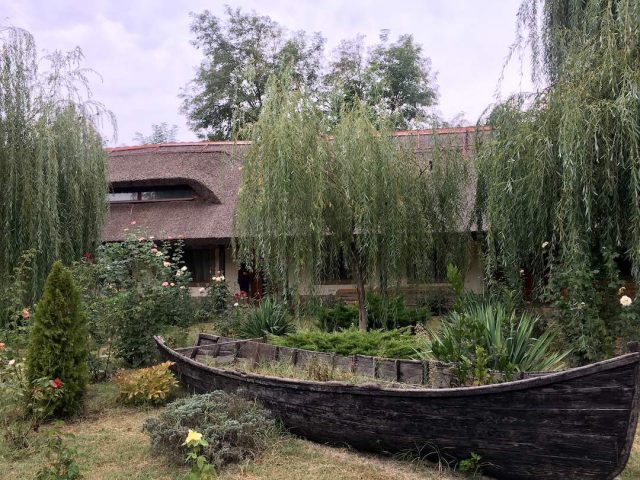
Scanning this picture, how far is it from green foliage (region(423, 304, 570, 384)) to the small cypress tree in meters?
3.67

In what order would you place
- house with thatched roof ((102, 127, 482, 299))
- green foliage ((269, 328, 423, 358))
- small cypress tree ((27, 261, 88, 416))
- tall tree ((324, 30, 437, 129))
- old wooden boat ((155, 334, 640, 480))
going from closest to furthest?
old wooden boat ((155, 334, 640, 480)), small cypress tree ((27, 261, 88, 416)), green foliage ((269, 328, 423, 358)), house with thatched roof ((102, 127, 482, 299)), tall tree ((324, 30, 437, 129))

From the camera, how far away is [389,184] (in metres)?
8.30

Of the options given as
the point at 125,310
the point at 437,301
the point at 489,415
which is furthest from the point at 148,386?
the point at 437,301

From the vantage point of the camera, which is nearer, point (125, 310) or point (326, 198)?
point (125, 310)

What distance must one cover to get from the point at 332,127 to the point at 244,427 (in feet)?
16.4

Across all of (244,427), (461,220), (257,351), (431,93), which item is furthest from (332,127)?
(431,93)

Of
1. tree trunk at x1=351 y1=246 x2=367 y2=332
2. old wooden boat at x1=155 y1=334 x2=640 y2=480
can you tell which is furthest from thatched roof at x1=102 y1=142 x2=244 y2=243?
old wooden boat at x1=155 y1=334 x2=640 y2=480

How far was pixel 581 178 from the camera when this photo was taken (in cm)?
629

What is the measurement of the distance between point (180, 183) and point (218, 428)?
1162 centimetres

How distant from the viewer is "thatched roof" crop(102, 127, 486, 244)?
46.6ft

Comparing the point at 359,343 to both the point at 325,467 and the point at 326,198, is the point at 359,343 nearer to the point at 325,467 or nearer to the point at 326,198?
the point at 325,467

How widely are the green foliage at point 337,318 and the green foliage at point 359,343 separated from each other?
8.89ft

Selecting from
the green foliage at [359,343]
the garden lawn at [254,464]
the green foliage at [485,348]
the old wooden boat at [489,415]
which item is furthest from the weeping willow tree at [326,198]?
the garden lawn at [254,464]

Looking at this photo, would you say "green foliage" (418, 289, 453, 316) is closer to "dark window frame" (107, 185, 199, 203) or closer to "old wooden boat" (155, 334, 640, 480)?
"old wooden boat" (155, 334, 640, 480)
